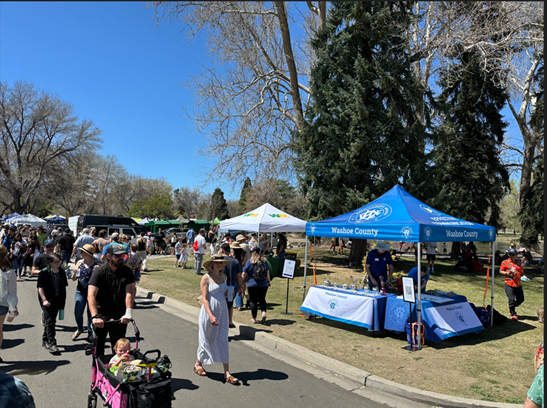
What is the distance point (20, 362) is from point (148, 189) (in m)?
71.1

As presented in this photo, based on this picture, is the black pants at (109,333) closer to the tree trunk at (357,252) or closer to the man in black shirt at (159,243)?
the tree trunk at (357,252)

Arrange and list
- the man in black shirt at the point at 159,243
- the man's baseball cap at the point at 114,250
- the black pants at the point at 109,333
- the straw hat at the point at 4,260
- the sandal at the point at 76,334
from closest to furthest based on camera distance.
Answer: the black pants at the point at 109,333
the man's baseball cap at the point at 114,250
the straw hat at the point at 4,260
the sandal at the point at 76,334
the man in black shirt at the point at 159,243

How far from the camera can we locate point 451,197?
2014 cm

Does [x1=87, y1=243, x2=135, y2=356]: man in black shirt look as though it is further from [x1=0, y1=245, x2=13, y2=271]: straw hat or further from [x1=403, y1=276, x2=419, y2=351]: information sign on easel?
[x1=403, y1=276, x2=419, y2=351]: information sign on easel

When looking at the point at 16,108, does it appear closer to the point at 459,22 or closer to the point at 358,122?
the point at 358,122

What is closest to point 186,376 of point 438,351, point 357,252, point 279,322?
point 279,322

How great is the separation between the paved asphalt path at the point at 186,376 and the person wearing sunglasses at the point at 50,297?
20 cm

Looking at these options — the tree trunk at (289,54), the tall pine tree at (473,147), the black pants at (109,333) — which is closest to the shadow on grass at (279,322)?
the black pants at (109,333)

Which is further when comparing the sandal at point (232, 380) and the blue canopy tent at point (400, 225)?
the blue canopy tent at point (400, 225)

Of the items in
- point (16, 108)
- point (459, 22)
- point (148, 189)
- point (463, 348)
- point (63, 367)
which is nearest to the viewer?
point (63, 367)

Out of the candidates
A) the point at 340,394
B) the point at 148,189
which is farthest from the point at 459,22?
the point at 148,189

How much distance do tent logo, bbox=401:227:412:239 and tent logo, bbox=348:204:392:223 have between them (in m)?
0.82

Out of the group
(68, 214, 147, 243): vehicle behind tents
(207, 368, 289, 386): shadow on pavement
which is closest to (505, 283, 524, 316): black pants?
(207, 368, 289, 386): shadow on pavement

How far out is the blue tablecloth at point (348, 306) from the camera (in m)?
7.91
